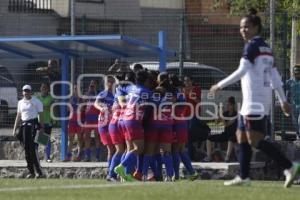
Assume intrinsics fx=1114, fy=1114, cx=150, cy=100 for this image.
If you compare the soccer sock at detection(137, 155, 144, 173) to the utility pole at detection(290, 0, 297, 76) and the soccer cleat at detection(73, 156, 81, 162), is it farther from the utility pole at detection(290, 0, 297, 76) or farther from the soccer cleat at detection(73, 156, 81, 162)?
the utility pole at detection(290, 0, 297, 76)

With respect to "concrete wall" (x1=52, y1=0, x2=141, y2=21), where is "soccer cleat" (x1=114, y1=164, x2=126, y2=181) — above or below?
below

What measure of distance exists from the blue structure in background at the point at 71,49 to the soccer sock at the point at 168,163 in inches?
124

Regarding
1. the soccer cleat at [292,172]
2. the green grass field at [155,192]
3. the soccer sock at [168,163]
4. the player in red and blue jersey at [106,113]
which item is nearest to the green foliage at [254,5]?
the player in red and blue jersey at [106,113]

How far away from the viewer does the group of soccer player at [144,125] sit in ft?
62.7

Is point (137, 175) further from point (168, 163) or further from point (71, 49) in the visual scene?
point (71, 49)

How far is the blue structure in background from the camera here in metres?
23.5

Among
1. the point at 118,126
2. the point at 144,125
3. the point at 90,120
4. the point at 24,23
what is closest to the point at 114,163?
the point at 118,126

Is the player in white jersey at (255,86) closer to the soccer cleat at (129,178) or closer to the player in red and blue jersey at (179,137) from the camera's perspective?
the soccer cleat at (129,178)

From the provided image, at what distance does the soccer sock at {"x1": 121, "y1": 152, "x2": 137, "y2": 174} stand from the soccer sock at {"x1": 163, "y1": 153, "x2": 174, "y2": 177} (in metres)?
1.60

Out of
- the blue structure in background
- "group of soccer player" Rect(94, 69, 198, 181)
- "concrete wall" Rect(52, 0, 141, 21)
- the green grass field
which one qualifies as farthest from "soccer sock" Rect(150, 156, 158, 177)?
"concrete wall" Rect(52, 0, 141, 21)

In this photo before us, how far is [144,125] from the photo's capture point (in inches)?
784

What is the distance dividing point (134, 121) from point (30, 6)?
15.0 meters

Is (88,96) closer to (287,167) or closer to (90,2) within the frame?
(90,2)

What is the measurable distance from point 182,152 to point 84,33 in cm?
632
